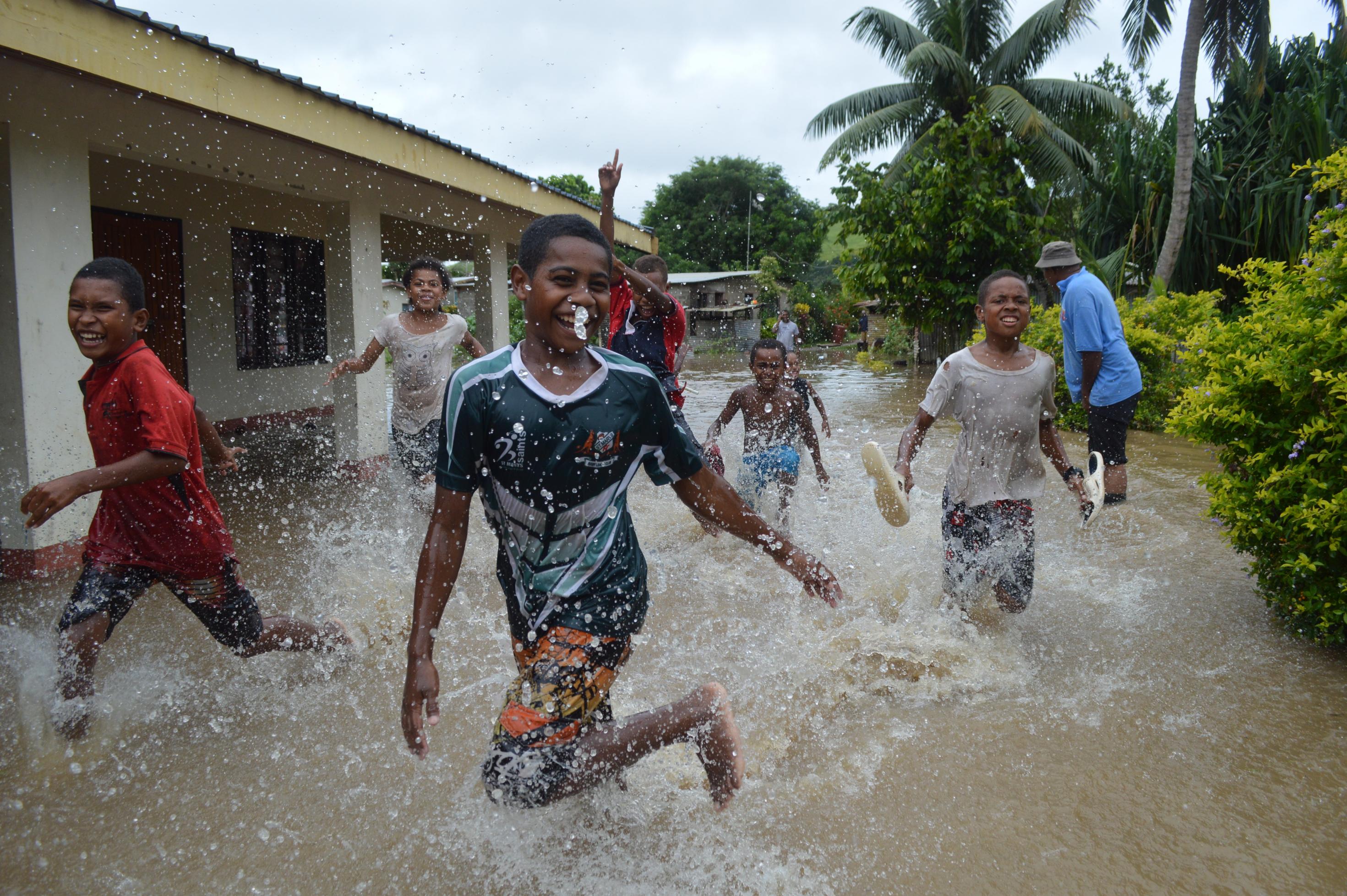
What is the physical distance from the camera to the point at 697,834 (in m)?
2.72

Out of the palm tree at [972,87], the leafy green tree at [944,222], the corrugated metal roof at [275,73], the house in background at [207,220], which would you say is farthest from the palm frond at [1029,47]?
the corrugated metal roof at [275,73]

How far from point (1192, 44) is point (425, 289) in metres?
13.3

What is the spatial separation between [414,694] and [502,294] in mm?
10357

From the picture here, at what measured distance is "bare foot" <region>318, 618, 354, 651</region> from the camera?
3.81 meters

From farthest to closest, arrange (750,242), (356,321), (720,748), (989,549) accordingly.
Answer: (750,242) < (356,321) < (989,549) < (720,748)

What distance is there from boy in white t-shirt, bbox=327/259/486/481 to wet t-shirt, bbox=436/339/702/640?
3.24 m

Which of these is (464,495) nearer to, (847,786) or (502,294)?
(847,786)

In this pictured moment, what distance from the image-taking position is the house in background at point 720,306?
39.0 m

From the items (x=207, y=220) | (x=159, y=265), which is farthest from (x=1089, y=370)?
(x=207, y=220)

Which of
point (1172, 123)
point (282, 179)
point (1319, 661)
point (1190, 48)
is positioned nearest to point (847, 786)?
Result: point (1319, 661)

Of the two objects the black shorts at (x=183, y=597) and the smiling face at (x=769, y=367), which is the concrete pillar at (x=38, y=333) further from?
the smiling face at (x=769, y=367)

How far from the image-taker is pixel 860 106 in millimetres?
24703

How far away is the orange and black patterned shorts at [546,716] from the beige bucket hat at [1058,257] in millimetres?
5437

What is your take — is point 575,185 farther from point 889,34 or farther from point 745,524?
point 745,524
